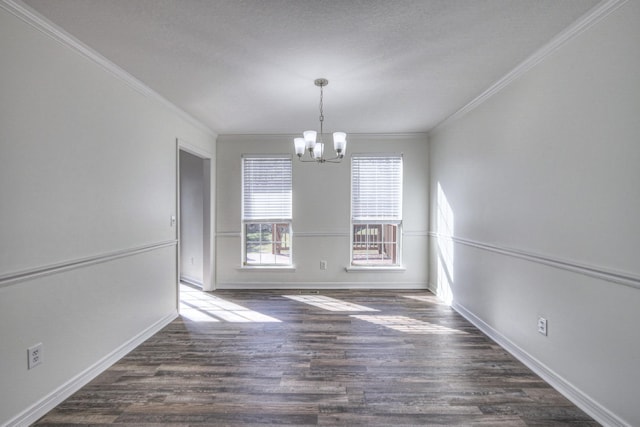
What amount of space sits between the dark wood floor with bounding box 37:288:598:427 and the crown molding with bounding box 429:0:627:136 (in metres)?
2.43

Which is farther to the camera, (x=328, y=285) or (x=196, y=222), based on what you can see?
(x=196, y=222)

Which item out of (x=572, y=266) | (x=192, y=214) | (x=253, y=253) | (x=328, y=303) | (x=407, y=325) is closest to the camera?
(x=572, y=266)

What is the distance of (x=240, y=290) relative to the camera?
477 cm

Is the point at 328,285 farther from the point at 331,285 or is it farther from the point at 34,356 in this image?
the point at 34,356

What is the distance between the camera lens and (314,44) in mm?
2164

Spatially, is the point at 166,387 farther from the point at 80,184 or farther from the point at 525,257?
the point at 525,257

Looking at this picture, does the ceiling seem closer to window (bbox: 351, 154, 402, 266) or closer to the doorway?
window (bbox: 351, 154, 402, 266)

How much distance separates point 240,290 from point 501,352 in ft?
11.6

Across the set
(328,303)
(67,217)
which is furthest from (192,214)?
(67,217)

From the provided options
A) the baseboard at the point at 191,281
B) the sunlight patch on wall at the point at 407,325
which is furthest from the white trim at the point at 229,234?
the sunlight patch on wall at the point at 407,325

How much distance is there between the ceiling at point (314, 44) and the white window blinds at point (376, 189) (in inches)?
58.8

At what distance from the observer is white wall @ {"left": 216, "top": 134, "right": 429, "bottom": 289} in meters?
4.79

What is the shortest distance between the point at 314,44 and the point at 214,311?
3.22 m

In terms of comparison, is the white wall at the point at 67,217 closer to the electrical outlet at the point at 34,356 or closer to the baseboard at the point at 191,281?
the electrical outlet at the point at 34,356
